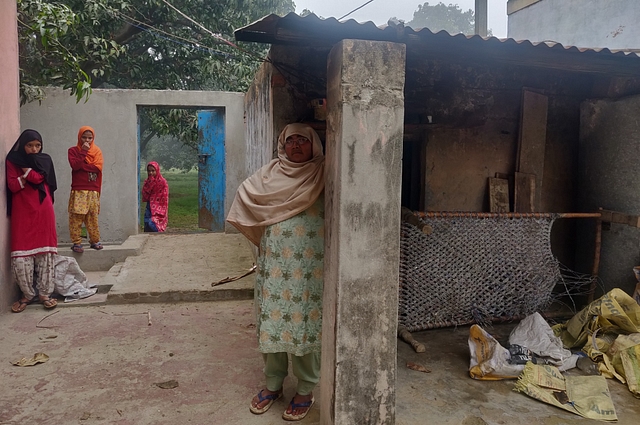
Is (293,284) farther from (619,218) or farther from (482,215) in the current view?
(619,218)

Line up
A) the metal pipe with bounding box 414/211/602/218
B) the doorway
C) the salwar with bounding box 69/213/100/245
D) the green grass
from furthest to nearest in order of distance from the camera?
the green grass, the doorway, the salwar with bounding box 69/213/100/245, the metal pipe with bounding box 414/211/602/218

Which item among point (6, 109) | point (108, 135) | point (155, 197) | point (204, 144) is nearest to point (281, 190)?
point (6, 109)

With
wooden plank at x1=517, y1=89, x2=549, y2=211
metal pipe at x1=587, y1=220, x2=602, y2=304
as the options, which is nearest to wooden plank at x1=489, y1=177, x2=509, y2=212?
wooden plank at x1=517, y1=89, x2=549, y2=211

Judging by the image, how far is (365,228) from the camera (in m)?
2.59

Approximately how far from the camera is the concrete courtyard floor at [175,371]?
123 inches

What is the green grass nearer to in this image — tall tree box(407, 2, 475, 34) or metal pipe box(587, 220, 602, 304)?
metal pipe box(587, 220, 602, 304)

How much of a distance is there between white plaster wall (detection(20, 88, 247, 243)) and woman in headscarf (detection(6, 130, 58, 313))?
2.62 metres

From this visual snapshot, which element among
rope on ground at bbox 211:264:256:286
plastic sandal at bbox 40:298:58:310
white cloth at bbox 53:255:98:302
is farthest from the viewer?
rope on ground at bbox 211:264:256:286

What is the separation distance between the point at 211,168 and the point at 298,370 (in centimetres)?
679

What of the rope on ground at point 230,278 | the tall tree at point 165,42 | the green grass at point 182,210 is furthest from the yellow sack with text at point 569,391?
the green grass at point 182,210

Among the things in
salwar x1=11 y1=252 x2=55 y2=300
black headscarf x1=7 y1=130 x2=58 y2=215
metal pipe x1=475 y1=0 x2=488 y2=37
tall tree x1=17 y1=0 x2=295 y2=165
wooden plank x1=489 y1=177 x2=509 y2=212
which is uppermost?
metal pipe x1=475 y1=0 x2=488 y2=37

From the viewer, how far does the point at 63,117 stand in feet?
24.7

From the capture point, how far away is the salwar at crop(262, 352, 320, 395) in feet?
10.0

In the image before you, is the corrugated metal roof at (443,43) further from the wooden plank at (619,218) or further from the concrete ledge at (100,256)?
the concrete ledge at (100,256)
